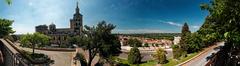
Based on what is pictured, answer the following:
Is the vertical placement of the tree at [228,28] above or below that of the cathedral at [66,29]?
below

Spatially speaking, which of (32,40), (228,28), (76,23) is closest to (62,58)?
(32,40)

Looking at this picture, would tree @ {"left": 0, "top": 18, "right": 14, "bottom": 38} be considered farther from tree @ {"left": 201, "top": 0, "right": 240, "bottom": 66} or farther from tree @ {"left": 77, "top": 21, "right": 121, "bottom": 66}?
tree @ {"left": 201, "top": 0, "right": 240, "bottom": 66}

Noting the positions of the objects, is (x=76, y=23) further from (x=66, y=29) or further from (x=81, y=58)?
(x=81, y=58)

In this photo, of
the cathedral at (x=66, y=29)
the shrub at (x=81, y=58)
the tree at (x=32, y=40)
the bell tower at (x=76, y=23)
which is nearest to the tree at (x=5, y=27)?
the tree at (x=32, y=40)

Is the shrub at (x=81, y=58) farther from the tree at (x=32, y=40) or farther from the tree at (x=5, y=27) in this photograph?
the tree at (x=5, y=27)

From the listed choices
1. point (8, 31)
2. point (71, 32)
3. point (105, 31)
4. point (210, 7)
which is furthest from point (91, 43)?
point (71, 32)

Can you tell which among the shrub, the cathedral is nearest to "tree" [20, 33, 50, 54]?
the shrub

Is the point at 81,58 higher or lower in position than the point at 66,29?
lower

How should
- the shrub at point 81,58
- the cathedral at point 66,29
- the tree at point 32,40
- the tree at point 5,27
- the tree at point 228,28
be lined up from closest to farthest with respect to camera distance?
the tree at point 228,28
the shrub at point 81,58
the tree at point 5,27
the tree at point 32,40
the cathedral at point 66,29

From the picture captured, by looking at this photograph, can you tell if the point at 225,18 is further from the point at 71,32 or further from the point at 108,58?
the point at 71,32
